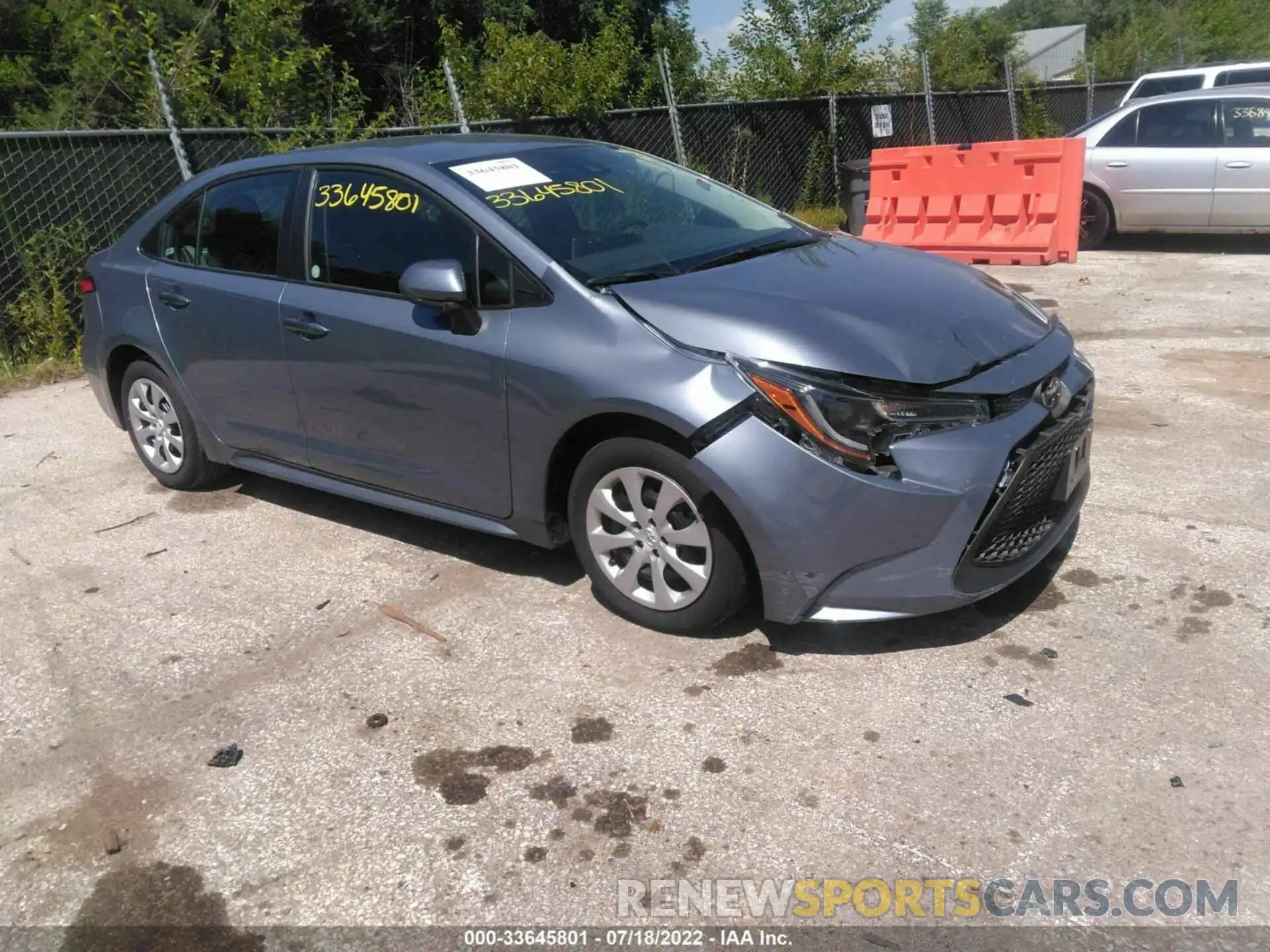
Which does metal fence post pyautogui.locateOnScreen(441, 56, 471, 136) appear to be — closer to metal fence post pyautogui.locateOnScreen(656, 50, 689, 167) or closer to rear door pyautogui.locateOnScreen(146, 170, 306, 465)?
metal fence post pyautogui.locateOnScreen(656, 50, 689, 167)

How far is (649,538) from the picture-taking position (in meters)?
3.69

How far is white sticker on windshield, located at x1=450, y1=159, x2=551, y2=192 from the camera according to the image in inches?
166

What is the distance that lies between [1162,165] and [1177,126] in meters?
0.39

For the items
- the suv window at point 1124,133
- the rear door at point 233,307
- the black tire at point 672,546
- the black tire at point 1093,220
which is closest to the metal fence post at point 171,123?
the rear door at point 233,307

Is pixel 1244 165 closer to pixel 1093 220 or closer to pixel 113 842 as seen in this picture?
pixel 1093 220

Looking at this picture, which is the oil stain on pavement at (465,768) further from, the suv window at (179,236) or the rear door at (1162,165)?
the rear door at (1162,165)

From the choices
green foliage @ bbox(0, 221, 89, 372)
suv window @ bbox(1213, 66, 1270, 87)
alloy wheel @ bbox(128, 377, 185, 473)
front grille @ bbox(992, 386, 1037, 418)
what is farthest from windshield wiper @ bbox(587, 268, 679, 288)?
suv window @ bbox(1213, 66, 1270, 87)

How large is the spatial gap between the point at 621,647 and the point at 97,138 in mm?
7093

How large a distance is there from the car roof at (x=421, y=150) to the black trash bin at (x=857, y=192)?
7.47 meters

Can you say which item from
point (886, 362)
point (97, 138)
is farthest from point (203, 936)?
point (97, 138)

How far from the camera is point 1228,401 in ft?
19.5

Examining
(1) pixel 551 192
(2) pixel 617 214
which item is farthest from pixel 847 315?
(1) pixel 551 192

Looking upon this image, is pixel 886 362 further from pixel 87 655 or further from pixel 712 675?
pixel 87 655

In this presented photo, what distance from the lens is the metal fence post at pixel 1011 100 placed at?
1772cm
